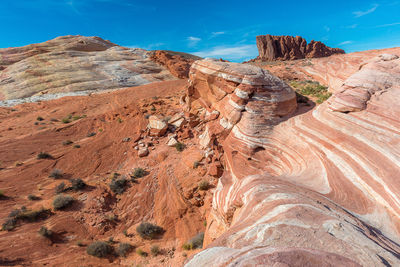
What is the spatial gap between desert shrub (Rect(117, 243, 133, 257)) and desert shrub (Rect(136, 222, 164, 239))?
2.18ft

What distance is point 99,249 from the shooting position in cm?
692

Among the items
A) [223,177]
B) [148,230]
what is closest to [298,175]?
[223,177]

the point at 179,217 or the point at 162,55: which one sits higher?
the point at 162,55

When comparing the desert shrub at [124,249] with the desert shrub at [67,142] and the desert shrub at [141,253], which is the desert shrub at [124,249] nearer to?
the desert shrub at [141,253]

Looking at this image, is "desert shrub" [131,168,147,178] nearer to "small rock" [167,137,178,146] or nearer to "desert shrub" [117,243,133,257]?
"small rock" [167,137,178,146]

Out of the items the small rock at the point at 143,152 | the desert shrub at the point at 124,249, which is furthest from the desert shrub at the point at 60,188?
the desert shrub at the point at 124,249

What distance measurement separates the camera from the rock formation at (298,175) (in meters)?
2.56

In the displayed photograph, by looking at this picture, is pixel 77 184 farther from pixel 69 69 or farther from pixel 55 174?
pixel 69 69

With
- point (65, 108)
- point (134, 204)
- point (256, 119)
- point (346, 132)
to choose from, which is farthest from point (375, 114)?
point (65, 108)

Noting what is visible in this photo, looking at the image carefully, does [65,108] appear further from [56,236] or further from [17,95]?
[56,236]

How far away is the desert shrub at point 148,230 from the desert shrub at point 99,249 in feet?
4.09

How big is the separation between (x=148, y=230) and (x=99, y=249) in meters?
1.87

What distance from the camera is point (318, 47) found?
6956 cm

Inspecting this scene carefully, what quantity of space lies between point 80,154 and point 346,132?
14325 millimetres
